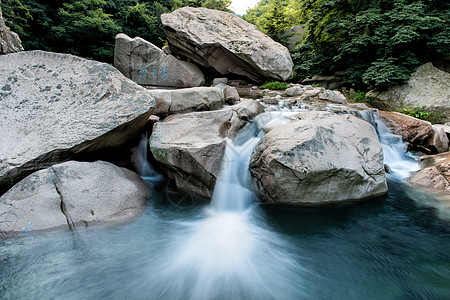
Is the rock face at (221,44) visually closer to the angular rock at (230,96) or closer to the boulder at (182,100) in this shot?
the angular rock at (230,96)

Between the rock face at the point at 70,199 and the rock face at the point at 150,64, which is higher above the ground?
the rock face at the point at 150,64

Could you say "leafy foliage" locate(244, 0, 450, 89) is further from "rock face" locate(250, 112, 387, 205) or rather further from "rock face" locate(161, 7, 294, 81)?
"rock face" locate(250, 112, 387, 205)

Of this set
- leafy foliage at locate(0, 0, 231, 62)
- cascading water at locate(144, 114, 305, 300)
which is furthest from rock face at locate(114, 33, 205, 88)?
cascading water at locate(144, 114, 305, 300)

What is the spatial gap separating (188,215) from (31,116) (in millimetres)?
2849

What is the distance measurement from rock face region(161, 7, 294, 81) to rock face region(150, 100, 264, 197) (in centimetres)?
704

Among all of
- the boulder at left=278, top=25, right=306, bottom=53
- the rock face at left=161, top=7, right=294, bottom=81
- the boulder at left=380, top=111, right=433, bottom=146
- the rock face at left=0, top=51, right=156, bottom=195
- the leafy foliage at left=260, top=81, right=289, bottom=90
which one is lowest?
the rock face at left=0, top=51, right=156, bottom=195

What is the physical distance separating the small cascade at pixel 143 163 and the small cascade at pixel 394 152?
17.2ft

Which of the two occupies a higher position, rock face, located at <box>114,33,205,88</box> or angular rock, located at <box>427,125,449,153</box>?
rock face, located at <box>114,33,205,88</box>

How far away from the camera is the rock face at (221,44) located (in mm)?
10031

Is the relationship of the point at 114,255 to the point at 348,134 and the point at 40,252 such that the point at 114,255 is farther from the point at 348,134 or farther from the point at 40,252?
the point at 348,134

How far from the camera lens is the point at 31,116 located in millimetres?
3334

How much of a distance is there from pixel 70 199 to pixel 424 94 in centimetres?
1067

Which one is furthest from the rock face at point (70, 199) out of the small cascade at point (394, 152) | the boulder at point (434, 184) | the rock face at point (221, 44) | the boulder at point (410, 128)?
the rock face at point (221, 44)

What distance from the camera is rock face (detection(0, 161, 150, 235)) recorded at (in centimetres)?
269
